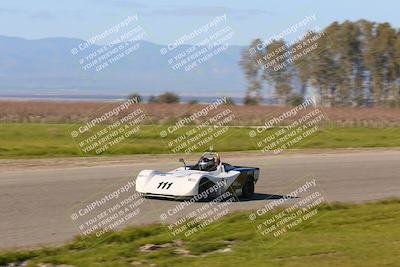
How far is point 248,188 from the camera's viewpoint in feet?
57.8

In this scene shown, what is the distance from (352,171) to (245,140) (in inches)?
390

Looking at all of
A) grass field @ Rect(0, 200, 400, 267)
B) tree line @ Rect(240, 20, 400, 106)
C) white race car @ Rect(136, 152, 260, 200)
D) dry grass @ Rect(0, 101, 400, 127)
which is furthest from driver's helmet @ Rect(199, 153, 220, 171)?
tree line @ Rect(240, 20, 400, 106)

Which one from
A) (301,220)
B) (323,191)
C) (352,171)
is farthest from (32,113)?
(301,220)

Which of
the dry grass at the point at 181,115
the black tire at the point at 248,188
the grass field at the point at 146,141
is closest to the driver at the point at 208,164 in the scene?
the black tire at the point at 248,188

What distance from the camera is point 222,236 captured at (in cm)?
1252

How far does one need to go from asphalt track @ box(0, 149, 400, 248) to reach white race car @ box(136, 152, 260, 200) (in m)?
0.29

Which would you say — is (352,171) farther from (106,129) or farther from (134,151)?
(106,129)

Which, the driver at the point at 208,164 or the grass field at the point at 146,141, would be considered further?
the grass field at the point at 146,141

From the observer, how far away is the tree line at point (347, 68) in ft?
248

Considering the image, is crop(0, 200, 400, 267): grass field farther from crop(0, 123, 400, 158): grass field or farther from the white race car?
crop(0, 123, 400, 158): grass field

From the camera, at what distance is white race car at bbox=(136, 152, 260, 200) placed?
16.1 metres

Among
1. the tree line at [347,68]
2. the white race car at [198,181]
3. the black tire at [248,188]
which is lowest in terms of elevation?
the tree line at [347,68]

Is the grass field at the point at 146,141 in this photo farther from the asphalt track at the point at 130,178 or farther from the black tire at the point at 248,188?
the black tire at the point at 248,188

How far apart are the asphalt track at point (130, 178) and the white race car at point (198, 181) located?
11.4 inches
